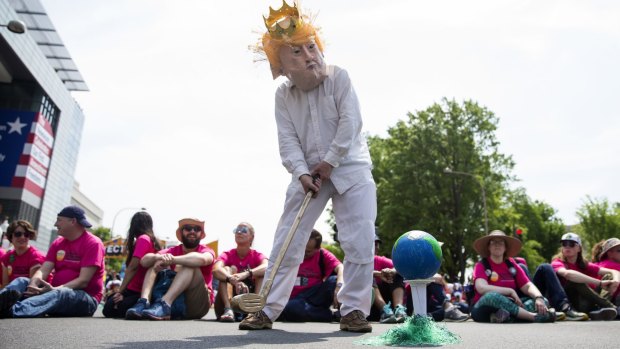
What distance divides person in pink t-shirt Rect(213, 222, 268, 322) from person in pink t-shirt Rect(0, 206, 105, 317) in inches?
57.2

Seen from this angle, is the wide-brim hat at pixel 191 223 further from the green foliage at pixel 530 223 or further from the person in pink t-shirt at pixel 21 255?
the green foliage at pixel 530 223

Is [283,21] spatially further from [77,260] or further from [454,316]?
[454,316]

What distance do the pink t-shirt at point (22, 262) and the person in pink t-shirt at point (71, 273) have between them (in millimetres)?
710

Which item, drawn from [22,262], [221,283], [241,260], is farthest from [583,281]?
[22,262]

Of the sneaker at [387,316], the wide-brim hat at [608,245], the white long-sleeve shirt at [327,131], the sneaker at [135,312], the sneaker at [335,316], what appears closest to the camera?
the white long-sleeve shirt at [327,131]

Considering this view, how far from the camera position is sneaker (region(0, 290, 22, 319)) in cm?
511

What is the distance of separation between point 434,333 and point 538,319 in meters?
3.76

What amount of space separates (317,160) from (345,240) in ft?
2.31

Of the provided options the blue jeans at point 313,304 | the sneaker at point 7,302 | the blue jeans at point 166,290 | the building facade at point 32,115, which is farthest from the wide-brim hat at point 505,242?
the building facade at point 32,115

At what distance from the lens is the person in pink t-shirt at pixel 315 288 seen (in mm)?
6176

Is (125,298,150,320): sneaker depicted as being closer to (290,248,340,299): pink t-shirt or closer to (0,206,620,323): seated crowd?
(0,206,620,323): seated crowd

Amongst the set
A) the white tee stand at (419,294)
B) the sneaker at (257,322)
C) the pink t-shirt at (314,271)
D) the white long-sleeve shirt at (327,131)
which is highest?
the white long-sleeve shirt at (327,131)

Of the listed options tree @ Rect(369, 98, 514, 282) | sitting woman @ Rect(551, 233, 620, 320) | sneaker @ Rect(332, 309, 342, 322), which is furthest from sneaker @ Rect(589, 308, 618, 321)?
tree @ Rect(369, 98, 514, 282)

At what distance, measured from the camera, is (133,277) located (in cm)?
644
